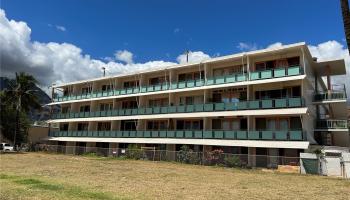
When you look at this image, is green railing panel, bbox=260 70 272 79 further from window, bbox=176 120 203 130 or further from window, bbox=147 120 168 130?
window, bbox=147 120 168 130

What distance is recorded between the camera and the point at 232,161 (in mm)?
32875

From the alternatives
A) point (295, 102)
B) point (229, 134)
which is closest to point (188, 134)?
point (229, 134)

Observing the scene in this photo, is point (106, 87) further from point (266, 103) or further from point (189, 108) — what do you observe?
point (266, 103)

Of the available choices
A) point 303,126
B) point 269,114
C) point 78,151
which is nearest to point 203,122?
point 269,114

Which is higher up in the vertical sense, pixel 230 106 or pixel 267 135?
pixel 230 106

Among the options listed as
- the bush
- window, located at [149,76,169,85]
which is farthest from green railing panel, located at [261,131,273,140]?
window, located at [149,76,169,85]

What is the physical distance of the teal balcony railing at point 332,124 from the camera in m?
33.5

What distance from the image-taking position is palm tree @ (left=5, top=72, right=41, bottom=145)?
191 ft

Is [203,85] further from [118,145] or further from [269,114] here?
[118,145]

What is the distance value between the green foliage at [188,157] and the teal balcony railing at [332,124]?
13.9m

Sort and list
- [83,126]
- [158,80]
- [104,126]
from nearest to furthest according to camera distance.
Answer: [158,80] → [104,126] → [83,126]

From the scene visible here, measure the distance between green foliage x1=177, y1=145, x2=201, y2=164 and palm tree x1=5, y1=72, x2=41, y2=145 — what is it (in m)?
34.5

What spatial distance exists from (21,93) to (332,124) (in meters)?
49.3

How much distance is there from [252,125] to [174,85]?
39.0 feet
